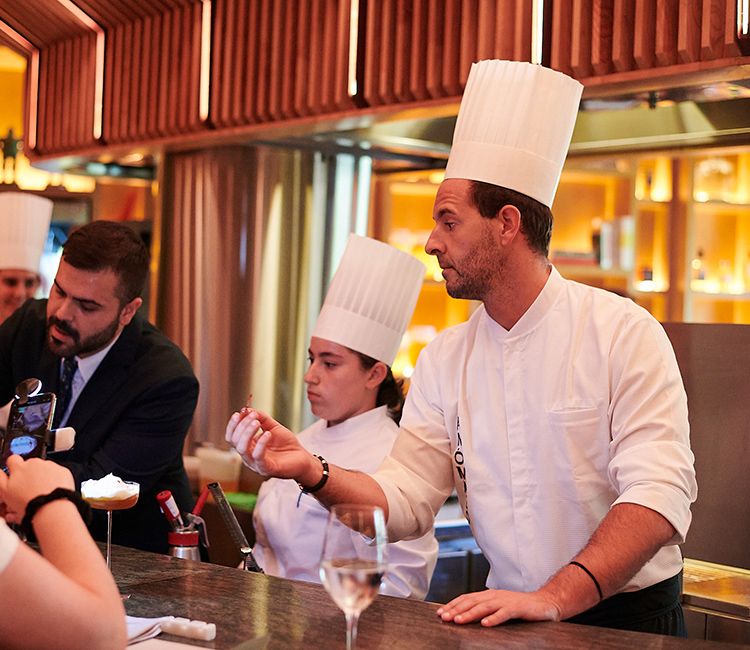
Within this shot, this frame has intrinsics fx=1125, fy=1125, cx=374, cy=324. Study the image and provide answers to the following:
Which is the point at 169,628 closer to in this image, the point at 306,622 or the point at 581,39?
the point at 306,622

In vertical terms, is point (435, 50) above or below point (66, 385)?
above

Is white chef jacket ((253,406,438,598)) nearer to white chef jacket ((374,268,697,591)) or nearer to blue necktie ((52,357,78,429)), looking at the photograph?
white chef jacket ((374,268,697,591))

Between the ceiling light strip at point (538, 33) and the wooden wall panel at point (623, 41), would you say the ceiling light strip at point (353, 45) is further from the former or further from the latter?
the wooden wall panel at point (623, 41)

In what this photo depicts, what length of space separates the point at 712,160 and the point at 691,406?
449 centimetres

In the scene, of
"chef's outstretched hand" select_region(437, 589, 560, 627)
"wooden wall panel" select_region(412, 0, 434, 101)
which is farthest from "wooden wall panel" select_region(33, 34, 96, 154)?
"chef's outstretched hand" select_region(437, 589, 560, 627)

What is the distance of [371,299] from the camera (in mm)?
3441

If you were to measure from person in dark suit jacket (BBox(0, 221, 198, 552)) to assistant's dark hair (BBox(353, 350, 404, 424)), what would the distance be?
1.70 feet

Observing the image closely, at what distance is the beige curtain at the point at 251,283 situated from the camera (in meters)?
4.79

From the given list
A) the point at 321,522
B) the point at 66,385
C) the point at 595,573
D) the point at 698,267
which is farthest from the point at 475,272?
the point at 698,267

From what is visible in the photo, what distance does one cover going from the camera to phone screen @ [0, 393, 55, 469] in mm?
2115

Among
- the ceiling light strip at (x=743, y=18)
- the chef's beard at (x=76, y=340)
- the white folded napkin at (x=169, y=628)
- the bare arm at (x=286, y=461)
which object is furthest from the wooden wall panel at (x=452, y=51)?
the white folded napkin at (x=169, y=628)

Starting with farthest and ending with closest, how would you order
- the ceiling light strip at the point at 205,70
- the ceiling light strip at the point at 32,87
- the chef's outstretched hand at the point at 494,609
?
the ceiling light strip at the point at 32,87 → the ceiling light strip at the point at 205,70 → the chef's outstretched hand at the point at 494,609

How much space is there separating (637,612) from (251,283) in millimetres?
2818

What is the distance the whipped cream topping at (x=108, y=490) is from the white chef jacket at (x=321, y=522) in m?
0.86
